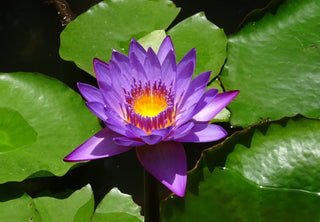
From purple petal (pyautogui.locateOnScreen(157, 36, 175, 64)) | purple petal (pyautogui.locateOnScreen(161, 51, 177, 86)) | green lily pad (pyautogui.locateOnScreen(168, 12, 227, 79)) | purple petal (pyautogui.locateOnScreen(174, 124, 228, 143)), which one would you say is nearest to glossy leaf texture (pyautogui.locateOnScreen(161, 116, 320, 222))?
purple petal (pyautogui.locateOnScreen(174, 124, 228, 143))

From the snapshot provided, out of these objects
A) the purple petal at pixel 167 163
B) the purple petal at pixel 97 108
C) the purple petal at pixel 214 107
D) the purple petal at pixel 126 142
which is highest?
the purple petal at pixel 97 108

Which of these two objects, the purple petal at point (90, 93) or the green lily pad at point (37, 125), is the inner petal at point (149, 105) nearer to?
the purple petal at point (90, 93)

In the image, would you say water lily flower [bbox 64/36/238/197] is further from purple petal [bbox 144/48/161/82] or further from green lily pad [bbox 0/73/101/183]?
green lily pad [bbox 0/73/101/183]

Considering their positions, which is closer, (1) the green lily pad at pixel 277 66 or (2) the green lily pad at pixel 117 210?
(2) the green lily pad at pixel 117 210

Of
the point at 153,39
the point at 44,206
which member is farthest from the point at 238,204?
the point at 153,39

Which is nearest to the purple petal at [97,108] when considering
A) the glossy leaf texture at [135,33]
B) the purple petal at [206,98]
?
the purple petal at [206,98]

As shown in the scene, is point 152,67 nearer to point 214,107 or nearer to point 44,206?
point 214,107
